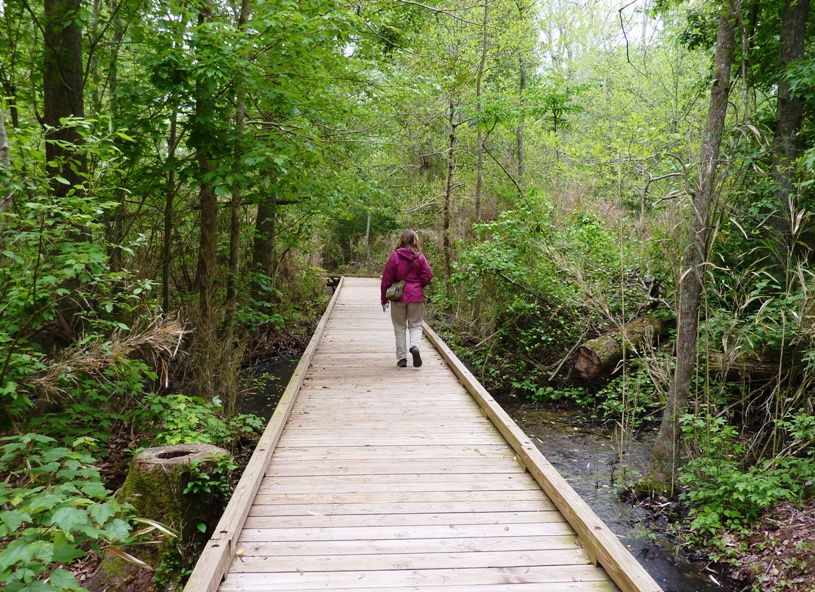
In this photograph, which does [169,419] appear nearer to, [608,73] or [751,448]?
[751,448]

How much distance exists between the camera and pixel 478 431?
17.6 feet

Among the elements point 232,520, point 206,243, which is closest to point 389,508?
point 232,520

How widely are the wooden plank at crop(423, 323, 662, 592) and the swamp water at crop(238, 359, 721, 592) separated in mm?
1448

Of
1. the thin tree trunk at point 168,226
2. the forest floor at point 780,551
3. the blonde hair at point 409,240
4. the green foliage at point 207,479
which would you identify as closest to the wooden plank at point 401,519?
the green foliage at point 207,479

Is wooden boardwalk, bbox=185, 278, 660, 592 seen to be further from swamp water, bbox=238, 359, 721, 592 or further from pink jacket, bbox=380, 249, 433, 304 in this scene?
pink jacket, bbox=380, 249, 433, 304

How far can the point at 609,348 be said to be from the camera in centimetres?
840

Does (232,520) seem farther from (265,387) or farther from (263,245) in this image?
(263,245)

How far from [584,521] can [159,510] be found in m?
3.09

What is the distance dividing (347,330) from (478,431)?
584cm

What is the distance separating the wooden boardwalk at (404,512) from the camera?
2.92 meters

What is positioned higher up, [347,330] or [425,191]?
[425,191]

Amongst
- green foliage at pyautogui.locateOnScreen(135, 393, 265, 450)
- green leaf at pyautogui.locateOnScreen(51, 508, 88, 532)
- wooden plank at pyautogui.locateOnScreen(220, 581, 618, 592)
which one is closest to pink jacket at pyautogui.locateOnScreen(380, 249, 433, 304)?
green foliage at pyautogui.locateOnScreen(135, 393, 265, 450)

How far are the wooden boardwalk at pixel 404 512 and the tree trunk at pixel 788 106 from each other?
14.3 feet

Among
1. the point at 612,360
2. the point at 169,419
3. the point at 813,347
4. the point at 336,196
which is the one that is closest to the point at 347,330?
the point at 336,196
